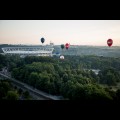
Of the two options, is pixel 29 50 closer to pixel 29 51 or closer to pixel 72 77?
pixel 29 51

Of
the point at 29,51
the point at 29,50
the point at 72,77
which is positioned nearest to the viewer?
the point at 72,77

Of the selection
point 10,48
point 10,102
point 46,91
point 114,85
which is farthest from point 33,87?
point 10,48

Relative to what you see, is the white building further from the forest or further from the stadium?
the forest

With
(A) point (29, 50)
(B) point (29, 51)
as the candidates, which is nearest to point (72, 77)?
(B) point (29, 51)

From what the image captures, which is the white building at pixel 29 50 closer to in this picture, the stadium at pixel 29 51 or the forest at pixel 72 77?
the stadium at pixel 29 51

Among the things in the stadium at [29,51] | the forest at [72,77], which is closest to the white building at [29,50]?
the stadium at [29,51]

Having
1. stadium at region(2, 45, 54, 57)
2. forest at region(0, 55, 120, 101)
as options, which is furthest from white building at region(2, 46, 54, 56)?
forest at region(0, 55, 120, 101)
